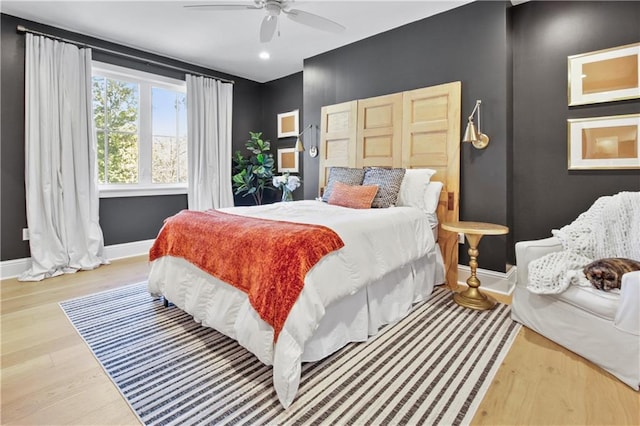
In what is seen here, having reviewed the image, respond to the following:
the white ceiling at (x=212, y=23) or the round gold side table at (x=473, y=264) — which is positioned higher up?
the white ceiling at (x=212, y=23)

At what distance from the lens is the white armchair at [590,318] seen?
1.57 metres

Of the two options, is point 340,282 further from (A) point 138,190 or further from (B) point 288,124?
(B) point 288,124

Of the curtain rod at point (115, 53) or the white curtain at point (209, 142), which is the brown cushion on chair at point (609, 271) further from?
the curtain rod at point (115, 53)

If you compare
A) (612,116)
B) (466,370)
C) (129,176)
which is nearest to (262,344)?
(466,370)

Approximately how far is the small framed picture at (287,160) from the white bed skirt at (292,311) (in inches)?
114

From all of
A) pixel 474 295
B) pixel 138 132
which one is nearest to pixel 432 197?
pixel 474 295

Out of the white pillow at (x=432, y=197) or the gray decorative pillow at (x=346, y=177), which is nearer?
the white pillow at (x=432, y=197)

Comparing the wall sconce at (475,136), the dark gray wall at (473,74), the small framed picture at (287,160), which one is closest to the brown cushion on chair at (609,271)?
the dark gray wall at (473,74)

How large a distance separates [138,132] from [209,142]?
3.00 ft

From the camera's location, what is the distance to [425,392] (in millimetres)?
1541

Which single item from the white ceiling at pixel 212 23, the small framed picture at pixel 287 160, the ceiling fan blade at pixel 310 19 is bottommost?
the small framed picture at pixel 287 160

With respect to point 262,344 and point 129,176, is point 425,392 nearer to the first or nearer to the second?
point 262,344

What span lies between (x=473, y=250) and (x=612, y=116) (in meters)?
1.55

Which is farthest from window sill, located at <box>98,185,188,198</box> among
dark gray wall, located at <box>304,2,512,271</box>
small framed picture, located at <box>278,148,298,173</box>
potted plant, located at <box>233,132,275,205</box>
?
dark gray wall, located at <box>304,2,512,271</box>
